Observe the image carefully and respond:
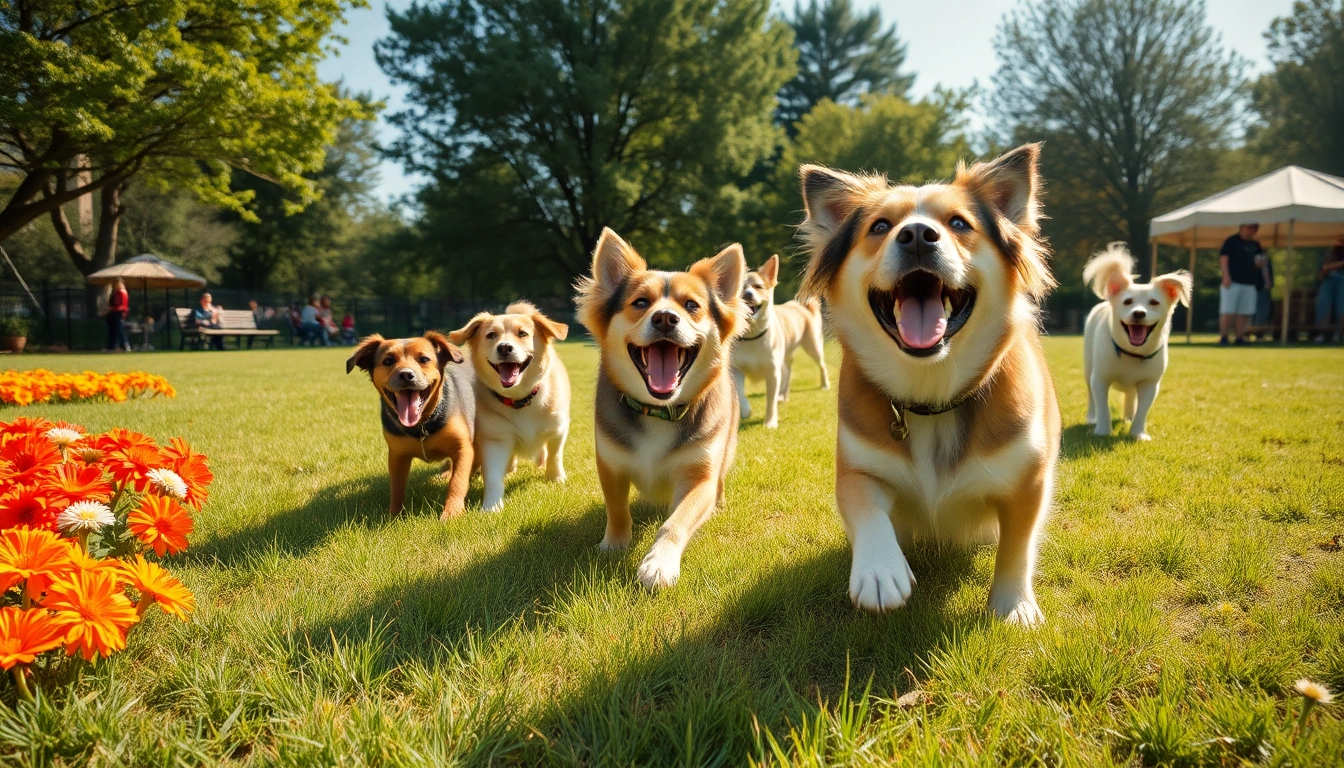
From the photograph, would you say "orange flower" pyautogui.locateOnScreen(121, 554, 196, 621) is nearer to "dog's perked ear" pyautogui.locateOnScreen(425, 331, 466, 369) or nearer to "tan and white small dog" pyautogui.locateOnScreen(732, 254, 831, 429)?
"dog's perked ear" pyautogui.locateOnScreen(425, 331, 466, 369)

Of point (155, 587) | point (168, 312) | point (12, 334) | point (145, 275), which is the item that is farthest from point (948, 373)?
point (168, 312)

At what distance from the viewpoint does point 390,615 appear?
8.26 feet

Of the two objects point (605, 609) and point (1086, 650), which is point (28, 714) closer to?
point (605, 609)

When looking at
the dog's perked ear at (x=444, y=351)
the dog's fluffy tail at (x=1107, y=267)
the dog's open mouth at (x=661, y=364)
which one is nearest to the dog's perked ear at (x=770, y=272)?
the dog's fluffy tail at (x=1107, y=267)

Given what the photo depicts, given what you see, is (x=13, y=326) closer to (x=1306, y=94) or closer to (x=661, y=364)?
(x=661, y=364)

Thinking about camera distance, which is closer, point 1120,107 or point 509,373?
point 509,373

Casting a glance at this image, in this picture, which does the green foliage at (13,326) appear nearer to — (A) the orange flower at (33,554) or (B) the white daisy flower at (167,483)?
(B) the white daisy flower at (167,483)

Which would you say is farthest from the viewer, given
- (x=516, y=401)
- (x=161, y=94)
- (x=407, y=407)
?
(x=161, y=94)

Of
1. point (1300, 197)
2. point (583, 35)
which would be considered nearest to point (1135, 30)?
point (1300, 197)

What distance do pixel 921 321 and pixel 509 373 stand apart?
2980 millimetres

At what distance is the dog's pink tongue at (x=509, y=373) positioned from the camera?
450 centimetres

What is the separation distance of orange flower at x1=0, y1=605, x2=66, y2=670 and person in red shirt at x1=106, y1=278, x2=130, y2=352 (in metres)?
24.9

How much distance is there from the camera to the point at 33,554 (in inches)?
74.5

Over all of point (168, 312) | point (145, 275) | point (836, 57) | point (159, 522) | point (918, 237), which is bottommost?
point (159, 522)
